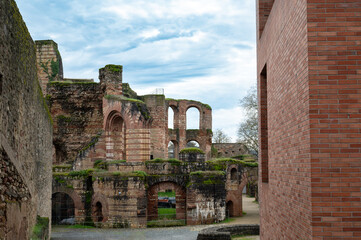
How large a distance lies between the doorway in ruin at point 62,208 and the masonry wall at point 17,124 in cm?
1145

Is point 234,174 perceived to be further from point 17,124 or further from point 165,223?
point 17,124

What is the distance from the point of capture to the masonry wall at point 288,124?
4754 millimetres

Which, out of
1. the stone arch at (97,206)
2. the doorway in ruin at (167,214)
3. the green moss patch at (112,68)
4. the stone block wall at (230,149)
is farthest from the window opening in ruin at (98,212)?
the stone block wall at (230,149)

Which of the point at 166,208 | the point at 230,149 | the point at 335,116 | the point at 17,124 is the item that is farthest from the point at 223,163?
the point at 335,116

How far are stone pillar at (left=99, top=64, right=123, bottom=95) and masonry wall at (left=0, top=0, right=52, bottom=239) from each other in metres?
13.8

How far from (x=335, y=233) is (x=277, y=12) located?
12.1ft

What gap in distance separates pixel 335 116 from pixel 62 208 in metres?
21.7

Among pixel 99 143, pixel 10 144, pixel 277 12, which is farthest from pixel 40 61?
pixel 277 12

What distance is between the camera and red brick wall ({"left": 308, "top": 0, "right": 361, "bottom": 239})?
4.36m

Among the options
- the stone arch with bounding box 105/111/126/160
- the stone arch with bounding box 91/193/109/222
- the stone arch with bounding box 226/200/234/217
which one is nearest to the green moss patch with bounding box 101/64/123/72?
the stone arch with bounding box 105/111/126/160

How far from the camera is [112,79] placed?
25.8 metres

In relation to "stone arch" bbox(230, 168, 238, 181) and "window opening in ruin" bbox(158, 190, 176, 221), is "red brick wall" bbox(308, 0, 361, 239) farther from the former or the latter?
"stone arch" bbox(230, 168, 238, 181)

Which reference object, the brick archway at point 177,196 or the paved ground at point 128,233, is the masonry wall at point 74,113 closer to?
the brick archway at point 177,196

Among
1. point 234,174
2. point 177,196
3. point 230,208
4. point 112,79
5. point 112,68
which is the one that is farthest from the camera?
point 112,68
